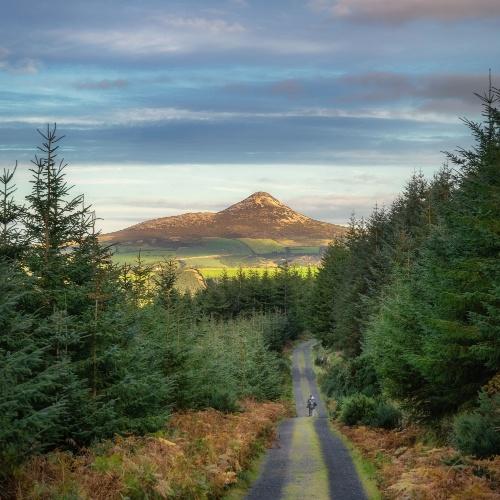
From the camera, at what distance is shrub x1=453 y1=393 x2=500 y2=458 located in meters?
17.4

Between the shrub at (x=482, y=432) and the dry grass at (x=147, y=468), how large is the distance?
660cm

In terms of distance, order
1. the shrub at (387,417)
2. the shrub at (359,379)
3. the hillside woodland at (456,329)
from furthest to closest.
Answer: the shrub at (359,379), the shrub at (387,417), the hillside woodland at (456,329)

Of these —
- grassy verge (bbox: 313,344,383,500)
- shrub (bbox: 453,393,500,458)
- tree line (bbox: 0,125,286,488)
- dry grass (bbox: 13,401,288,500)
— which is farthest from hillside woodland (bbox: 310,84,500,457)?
tree line (bbox: 0,125,286,488)

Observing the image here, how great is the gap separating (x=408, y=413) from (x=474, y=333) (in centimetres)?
1396

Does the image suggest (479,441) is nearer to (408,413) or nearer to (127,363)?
(127,363)

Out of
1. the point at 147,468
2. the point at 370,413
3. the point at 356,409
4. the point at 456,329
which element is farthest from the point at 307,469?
the point at 356,409

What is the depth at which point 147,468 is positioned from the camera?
50.1 ft

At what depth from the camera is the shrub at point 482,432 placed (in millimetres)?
17422

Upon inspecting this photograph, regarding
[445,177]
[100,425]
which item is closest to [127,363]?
[100,425]

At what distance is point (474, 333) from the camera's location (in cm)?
1970

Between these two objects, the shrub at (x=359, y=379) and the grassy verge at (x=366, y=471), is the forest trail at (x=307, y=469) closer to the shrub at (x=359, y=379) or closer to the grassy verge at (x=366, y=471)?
the grassy verge at (x=366, y=471)

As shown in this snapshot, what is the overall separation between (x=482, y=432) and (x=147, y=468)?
8901mm

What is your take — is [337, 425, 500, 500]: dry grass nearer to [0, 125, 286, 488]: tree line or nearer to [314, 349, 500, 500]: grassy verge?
[314, 349, 500, 500]: grassy verge

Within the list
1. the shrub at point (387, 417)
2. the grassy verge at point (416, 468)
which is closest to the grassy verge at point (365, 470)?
the grassy verge at point (416, 468)
